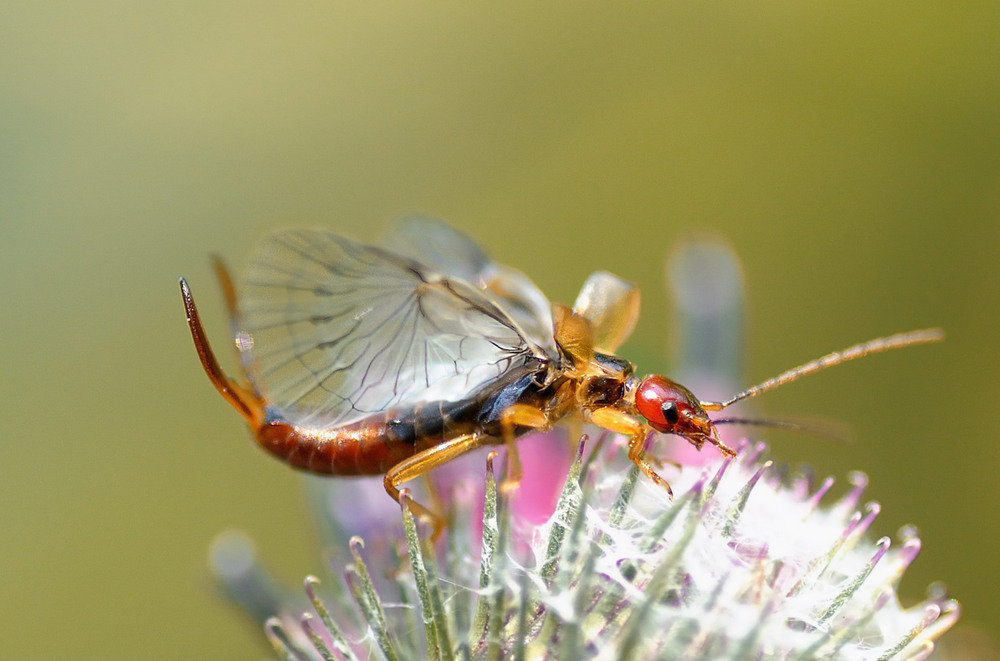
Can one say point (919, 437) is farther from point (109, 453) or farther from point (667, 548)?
point (109, 453)

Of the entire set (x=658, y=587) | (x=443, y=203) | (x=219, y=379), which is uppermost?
(x=443, y=203)

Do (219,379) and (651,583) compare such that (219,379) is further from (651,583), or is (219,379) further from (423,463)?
(651,583)

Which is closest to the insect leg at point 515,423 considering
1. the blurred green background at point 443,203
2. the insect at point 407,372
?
the insect at point 407,372

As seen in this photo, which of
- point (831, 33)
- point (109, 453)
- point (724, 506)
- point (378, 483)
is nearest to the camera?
point (724, 506)

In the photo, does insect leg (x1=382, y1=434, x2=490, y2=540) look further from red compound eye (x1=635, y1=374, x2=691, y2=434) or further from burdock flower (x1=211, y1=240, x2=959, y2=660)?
red compound eye (x1=635, y1=374, x2=691, y2=434)

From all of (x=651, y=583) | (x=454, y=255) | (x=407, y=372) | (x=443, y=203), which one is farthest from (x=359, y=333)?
(x=443, y=203)

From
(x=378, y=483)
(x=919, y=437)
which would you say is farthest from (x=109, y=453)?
(x=919, y=437)

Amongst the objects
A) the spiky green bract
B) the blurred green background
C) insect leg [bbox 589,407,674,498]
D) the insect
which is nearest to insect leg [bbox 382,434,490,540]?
the insect
